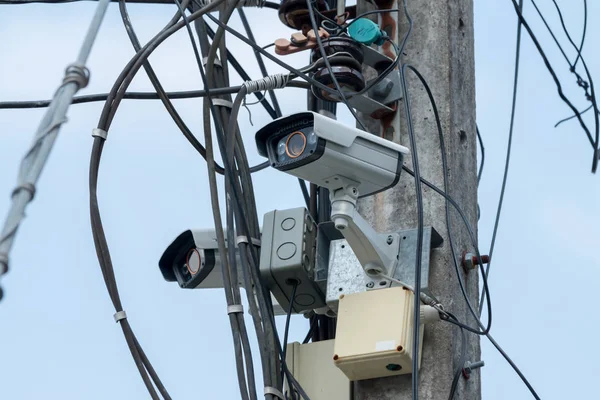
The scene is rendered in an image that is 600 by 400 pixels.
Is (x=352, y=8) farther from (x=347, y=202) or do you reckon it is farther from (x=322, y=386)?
(x=322, y=386)

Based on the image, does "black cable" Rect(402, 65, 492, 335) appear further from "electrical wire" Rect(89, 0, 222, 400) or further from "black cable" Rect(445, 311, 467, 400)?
"electrical wire" Rect(89, 0, 222, 400)

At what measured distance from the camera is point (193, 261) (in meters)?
3.76

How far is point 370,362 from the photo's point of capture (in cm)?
322

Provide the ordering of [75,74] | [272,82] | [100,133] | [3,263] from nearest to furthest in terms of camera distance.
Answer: [3,263] → [75,74] → [100,133] → [272,82]

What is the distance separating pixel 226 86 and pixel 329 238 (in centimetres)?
62

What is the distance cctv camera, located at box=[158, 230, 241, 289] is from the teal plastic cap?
2.31 ft

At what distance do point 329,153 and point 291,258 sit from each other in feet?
1.64

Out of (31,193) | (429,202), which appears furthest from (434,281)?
(31,193)

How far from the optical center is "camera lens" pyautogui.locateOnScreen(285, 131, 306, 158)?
316 cm

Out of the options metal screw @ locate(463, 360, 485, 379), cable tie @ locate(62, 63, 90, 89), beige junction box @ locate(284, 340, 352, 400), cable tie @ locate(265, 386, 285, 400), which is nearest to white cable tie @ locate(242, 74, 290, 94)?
beige junction box @ locate(284, 340, 352, 400)

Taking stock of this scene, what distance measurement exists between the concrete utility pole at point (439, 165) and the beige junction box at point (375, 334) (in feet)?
0.20

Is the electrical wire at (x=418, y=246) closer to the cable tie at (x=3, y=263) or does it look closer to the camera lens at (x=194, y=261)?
the camera lens at (x=194, y=261)

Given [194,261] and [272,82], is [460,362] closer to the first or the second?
[194,261]

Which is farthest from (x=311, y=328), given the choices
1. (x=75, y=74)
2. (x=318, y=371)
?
(x=75, y=74)
